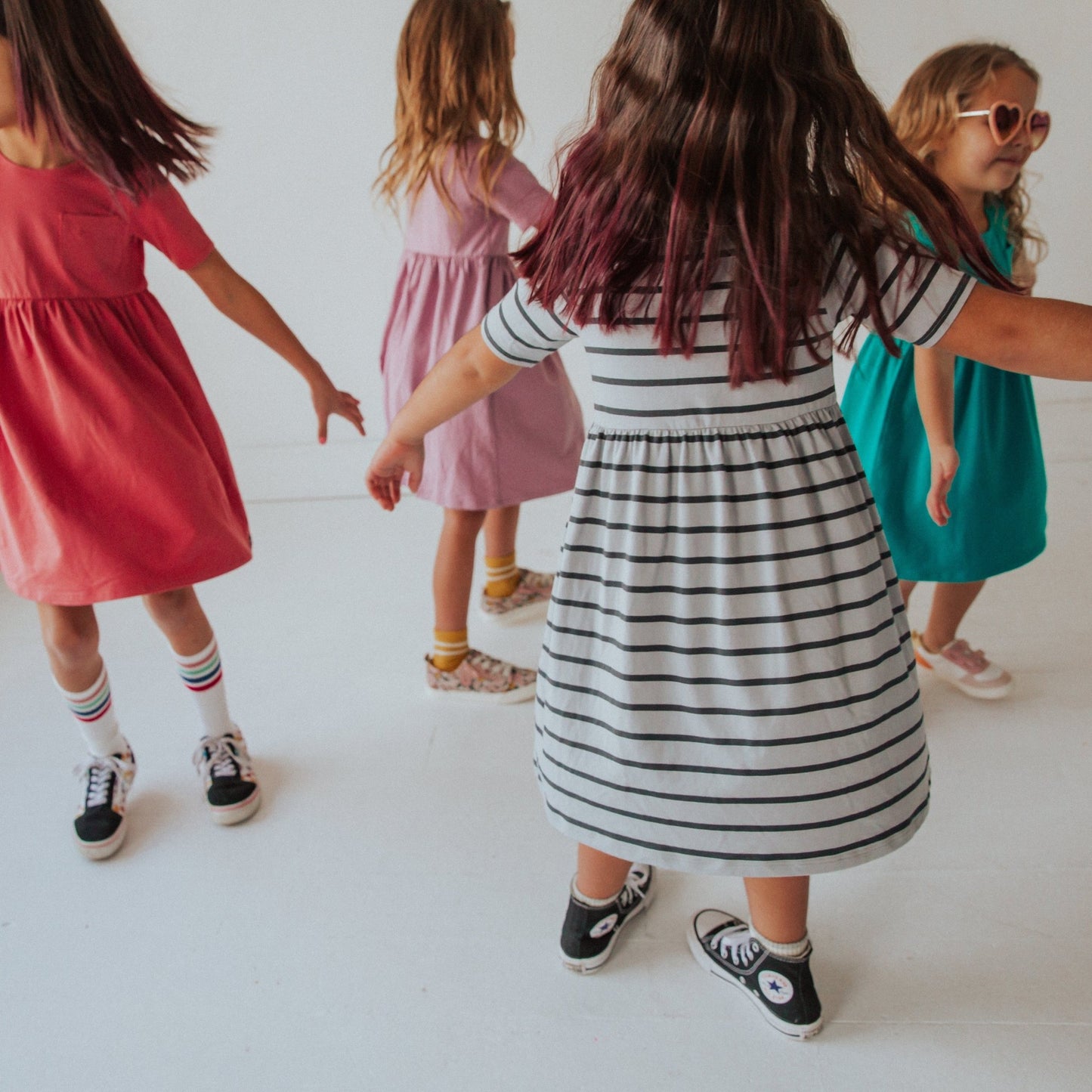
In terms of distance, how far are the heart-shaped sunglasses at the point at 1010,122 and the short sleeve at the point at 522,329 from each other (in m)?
0.71

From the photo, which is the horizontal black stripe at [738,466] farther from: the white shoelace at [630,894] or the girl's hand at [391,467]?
the white shoelace at [630,894]

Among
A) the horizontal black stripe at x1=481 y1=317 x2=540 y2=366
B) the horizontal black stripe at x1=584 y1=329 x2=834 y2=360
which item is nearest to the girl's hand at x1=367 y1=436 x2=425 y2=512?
the horizontal black stripe at x1=481 y1=317 x2=540 y2=366

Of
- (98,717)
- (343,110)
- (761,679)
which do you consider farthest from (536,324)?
(343,110)

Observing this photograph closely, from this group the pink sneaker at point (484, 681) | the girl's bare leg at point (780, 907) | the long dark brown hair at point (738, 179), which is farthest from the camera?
the pink sneaker at point (484, 681)

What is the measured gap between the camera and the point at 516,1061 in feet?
3.25

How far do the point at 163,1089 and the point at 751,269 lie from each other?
973 millimetres

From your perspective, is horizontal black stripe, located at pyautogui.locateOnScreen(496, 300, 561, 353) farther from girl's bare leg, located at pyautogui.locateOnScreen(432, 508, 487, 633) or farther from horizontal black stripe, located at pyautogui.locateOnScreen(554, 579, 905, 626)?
girl's bare leg, located at pyautogui.locateOnScreen(432, 508, 487, 633)

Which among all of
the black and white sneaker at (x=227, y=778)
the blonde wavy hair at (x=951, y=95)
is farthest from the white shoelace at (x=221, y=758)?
the blonde wavy hair at (x=951, y=95)

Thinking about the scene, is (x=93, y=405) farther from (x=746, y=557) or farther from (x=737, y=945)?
(x=737, y=945)

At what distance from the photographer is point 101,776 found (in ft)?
4.41

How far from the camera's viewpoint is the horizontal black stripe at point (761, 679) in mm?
829

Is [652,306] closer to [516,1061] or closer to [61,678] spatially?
[516,1061]

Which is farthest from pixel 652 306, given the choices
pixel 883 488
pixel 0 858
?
pixel 0 858

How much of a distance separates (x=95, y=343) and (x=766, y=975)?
3.28ft
